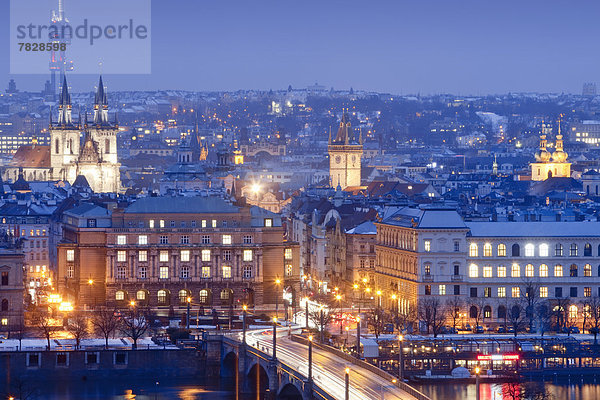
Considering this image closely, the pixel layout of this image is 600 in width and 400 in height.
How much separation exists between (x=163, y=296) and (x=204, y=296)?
1951 mm

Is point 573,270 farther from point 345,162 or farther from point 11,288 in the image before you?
point 345,162

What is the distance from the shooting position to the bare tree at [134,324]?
269 ft

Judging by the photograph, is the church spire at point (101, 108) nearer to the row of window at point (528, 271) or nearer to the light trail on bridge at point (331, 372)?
the row of window at point (528, 271)

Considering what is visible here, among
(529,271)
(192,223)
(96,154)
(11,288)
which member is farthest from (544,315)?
(96,154)

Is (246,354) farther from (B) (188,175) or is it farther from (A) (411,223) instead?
(B) (188,175)

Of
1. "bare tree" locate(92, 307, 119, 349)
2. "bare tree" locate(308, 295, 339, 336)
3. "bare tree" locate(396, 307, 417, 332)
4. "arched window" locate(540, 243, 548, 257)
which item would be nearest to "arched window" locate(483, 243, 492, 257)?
"arched window" locate(540, 243, 548, 257)

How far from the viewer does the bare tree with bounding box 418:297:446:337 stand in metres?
84.8

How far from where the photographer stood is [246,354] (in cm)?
7600

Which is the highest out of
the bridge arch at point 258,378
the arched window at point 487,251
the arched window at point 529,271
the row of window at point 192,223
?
the row of window at point 192,223

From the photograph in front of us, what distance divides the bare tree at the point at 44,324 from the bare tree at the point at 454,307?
55.9 feet

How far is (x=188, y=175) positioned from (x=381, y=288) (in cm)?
7279

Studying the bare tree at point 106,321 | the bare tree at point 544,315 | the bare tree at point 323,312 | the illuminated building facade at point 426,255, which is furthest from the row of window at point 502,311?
the bare tree at point 106,321

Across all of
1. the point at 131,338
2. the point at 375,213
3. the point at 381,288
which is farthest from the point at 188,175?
the point at 131,338

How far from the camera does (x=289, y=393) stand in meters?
69.9
